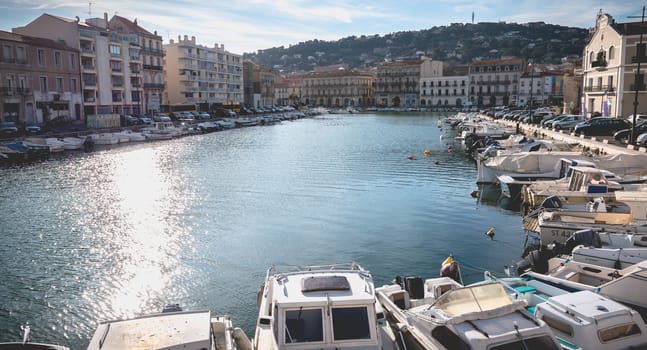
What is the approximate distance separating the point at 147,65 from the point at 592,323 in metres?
89.2

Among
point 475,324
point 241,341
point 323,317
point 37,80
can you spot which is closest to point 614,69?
point 475,324

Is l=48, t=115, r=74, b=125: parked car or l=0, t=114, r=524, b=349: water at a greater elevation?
l=48, t=115, r=74, b=125: parked car

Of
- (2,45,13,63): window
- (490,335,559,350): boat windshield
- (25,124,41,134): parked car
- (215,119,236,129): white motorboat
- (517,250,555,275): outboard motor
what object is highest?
(2,45,13,63): window

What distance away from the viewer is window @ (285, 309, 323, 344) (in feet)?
31.6

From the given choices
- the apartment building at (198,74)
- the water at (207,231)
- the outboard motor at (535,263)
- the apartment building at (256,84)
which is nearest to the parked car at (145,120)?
the apartment building at (198,74)

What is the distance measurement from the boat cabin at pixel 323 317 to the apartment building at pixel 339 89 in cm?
15613

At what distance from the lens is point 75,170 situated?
4112cm

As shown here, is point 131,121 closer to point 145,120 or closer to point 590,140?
point 145,120

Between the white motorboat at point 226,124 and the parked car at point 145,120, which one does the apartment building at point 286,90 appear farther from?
the parked car at point 145,120

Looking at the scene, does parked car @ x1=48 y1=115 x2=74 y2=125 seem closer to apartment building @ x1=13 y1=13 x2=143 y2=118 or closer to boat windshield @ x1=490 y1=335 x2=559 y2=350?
apartment building @ x1=13 y1=13 x2=143 y2=118

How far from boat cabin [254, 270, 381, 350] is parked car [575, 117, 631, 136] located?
39723mm

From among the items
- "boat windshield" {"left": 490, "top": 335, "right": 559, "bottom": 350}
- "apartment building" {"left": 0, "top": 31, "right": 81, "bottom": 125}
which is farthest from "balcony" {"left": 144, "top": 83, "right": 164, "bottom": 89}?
"boat windshield" {"left": 490, "top": 335, "right": 559, "bottom": 350}

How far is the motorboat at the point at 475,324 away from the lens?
9.26 metres

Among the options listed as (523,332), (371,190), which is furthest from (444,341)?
(371,190)
